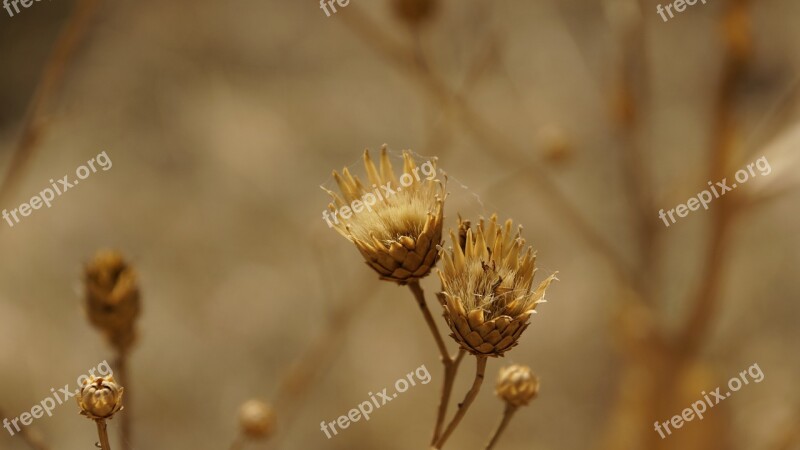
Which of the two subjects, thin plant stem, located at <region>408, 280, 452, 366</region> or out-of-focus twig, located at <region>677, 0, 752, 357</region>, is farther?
out-of-focus twig, located at <region>677, 0, 752, 357</region>

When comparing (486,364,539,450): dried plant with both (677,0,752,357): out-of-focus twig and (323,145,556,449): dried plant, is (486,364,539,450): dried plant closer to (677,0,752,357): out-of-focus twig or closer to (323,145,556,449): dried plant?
(323,145,556,449): dried plant

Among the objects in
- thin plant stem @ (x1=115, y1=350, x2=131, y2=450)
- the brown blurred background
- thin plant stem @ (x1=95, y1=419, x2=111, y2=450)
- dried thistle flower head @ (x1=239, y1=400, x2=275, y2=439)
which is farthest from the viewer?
the brown blurred background

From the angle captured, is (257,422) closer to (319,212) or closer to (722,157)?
(722,157)

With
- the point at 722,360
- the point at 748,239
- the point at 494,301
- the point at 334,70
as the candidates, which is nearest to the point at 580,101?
the point at 748,239

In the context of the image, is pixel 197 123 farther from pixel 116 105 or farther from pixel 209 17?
pixel 209 17

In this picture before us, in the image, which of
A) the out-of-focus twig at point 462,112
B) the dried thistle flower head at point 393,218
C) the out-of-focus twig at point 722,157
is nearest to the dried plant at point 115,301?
the dried thistle flower head at point 393,218

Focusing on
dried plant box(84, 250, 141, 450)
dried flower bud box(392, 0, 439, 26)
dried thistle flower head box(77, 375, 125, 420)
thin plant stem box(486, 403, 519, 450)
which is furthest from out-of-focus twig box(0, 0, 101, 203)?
thin plant stem box(486, 403, 519, 450)

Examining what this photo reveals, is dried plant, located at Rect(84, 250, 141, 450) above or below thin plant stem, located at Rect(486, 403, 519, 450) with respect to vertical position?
above
